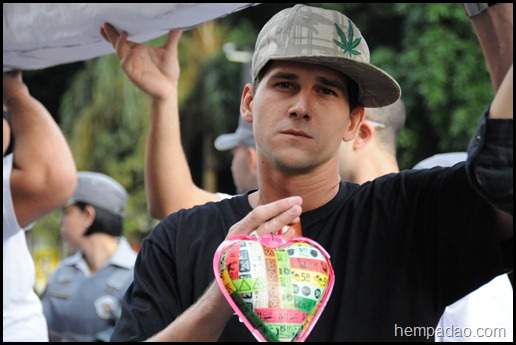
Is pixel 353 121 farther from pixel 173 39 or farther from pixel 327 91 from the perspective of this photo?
pixel 173 39

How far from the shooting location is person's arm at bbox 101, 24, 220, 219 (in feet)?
9.26

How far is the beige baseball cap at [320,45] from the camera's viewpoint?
1813 millimetres

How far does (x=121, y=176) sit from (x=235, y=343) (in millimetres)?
13021

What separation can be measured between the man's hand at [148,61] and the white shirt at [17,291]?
70 centimetres

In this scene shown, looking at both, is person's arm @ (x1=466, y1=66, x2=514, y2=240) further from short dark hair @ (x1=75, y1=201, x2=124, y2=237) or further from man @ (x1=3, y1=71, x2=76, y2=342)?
short dark hair @ (x1=75, y1=201, x2=124, y2=237)

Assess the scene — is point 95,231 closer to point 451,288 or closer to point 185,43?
point 451,288

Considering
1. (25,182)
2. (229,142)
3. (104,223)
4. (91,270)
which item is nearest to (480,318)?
(25,182)

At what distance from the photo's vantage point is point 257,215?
1538 millimetres

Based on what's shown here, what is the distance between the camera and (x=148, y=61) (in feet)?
9.37

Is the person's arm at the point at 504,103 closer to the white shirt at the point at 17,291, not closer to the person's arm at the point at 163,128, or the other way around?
the person's arm at the point at 163,128

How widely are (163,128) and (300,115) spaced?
1.28 meters

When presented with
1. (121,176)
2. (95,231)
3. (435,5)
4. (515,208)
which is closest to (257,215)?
(515,208)

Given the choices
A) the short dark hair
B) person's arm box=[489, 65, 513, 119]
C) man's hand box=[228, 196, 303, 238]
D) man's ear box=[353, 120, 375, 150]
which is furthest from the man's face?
the short dark hair

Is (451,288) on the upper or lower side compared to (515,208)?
lower
